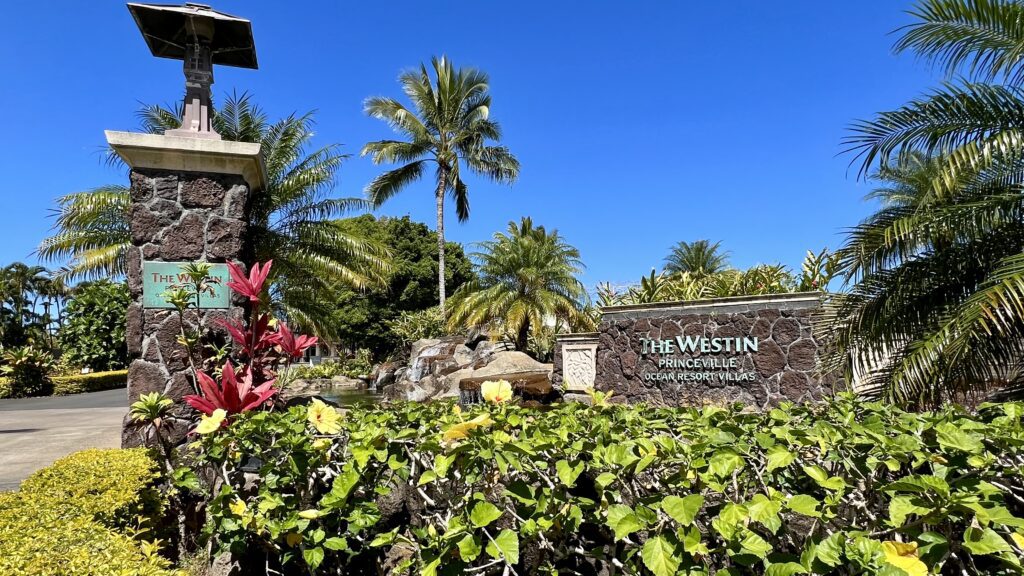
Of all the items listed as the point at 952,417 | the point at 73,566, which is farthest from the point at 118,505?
the point at 952,417

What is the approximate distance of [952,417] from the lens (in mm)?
2494

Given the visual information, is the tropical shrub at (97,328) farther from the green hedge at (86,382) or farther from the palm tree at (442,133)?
the palm tree at (442,133)

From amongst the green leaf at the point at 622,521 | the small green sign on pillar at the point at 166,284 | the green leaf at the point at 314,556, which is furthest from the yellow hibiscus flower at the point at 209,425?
the small green sign on pillar at the point at 166,284

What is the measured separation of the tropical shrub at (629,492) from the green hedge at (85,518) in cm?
44

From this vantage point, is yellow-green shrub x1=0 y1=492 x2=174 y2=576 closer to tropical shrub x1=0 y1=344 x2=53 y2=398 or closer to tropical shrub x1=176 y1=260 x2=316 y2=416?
tropical shrub x1=176 y1=260 x2=316 y2=416

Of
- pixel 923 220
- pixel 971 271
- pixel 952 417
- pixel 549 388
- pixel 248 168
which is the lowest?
pixel 549 388

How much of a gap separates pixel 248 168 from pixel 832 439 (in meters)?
5.14

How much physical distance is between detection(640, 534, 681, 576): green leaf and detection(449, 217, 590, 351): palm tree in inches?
737

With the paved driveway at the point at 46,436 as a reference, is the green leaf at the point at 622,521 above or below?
above

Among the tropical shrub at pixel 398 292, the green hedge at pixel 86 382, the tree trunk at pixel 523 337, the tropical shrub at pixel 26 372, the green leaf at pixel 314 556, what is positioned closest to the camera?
the green leaf at pixel 314 556

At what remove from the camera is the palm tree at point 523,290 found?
20.9 meters

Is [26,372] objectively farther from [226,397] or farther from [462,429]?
[462,429]

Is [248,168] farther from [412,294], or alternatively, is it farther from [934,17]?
[412,294]

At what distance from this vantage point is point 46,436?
8.93 m
